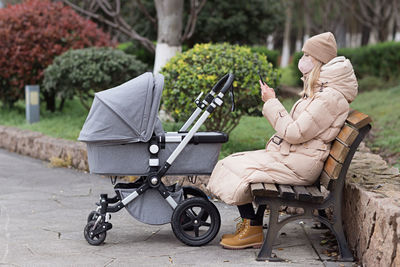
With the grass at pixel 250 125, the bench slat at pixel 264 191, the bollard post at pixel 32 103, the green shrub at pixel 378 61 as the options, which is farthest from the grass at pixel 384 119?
the bollard post at pixel 32 103

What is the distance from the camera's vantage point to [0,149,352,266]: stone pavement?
13.9 ft

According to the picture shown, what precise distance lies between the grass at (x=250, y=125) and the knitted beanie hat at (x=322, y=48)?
281 cm

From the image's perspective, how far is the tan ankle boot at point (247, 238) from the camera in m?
4.49

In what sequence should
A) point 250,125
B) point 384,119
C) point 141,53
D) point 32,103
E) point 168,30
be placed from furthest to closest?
point 141,53 → point 384,119 → point 32,103 → point 168,30 → point 250,125

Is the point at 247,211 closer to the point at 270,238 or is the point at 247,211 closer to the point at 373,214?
the point at 270,238

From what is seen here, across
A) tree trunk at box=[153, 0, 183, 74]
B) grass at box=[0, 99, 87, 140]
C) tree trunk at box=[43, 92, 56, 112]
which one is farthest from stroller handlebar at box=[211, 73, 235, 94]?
tree trunk at box=[43, 92, 56, 112]

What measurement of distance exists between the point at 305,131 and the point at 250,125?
17.8 ft

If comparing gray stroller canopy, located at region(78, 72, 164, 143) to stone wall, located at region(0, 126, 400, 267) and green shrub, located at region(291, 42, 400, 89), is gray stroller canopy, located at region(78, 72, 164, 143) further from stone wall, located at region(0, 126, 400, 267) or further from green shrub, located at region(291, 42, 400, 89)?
green shrub, located at region(291, 42, 400, 89)

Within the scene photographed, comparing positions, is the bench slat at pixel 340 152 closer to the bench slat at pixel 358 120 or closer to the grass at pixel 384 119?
the bench slat at pixel 358 120

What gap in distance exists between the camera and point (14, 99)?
12.0 m

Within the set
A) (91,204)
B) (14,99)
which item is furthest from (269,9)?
(91,204)

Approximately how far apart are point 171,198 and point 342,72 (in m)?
1.55

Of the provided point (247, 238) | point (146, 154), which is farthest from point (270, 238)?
point (146, 154)

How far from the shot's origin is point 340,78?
4.21 meters
